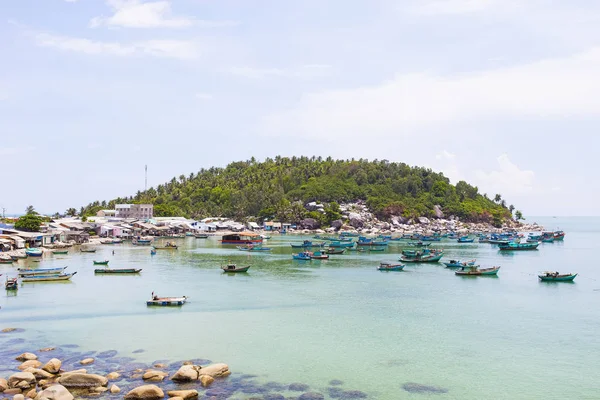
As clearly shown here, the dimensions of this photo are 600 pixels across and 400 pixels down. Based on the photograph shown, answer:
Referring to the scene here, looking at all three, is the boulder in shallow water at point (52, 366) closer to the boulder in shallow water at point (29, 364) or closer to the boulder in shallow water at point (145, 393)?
the boulder in shallow water at point (29, 364)

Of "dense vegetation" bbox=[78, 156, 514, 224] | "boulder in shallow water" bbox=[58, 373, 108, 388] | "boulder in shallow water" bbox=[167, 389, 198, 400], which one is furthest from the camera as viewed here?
"dense vegetation" bbox=[78, 156, 514, 224]

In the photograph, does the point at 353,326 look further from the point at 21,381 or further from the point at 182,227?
the point at 182,227

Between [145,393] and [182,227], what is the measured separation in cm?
9772

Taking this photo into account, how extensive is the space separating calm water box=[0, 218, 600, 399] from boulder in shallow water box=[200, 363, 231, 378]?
642mm

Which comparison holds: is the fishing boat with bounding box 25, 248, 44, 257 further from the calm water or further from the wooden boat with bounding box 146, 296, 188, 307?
the wooden boat with bounding box 146, 296, 188, 307

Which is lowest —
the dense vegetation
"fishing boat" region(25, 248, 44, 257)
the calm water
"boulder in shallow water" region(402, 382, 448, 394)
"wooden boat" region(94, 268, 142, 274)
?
"boulder in shallow water" region(402, 382, 448, 394)

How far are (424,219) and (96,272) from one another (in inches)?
4246

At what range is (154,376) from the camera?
18859mm

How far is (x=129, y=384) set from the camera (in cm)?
1828

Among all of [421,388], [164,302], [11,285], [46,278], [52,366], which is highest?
[11,285]

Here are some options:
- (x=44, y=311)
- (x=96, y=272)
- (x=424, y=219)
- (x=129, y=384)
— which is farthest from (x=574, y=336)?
(x=424, y=219)

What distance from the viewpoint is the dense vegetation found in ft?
463

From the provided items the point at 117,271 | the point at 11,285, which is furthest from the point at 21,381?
the point at 117,271

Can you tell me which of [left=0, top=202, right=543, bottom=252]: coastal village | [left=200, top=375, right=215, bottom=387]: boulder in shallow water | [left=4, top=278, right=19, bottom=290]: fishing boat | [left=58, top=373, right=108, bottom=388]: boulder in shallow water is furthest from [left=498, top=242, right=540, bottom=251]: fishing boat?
[left=58, top=373, right=108, bottom=388]: boulder in shallow water
